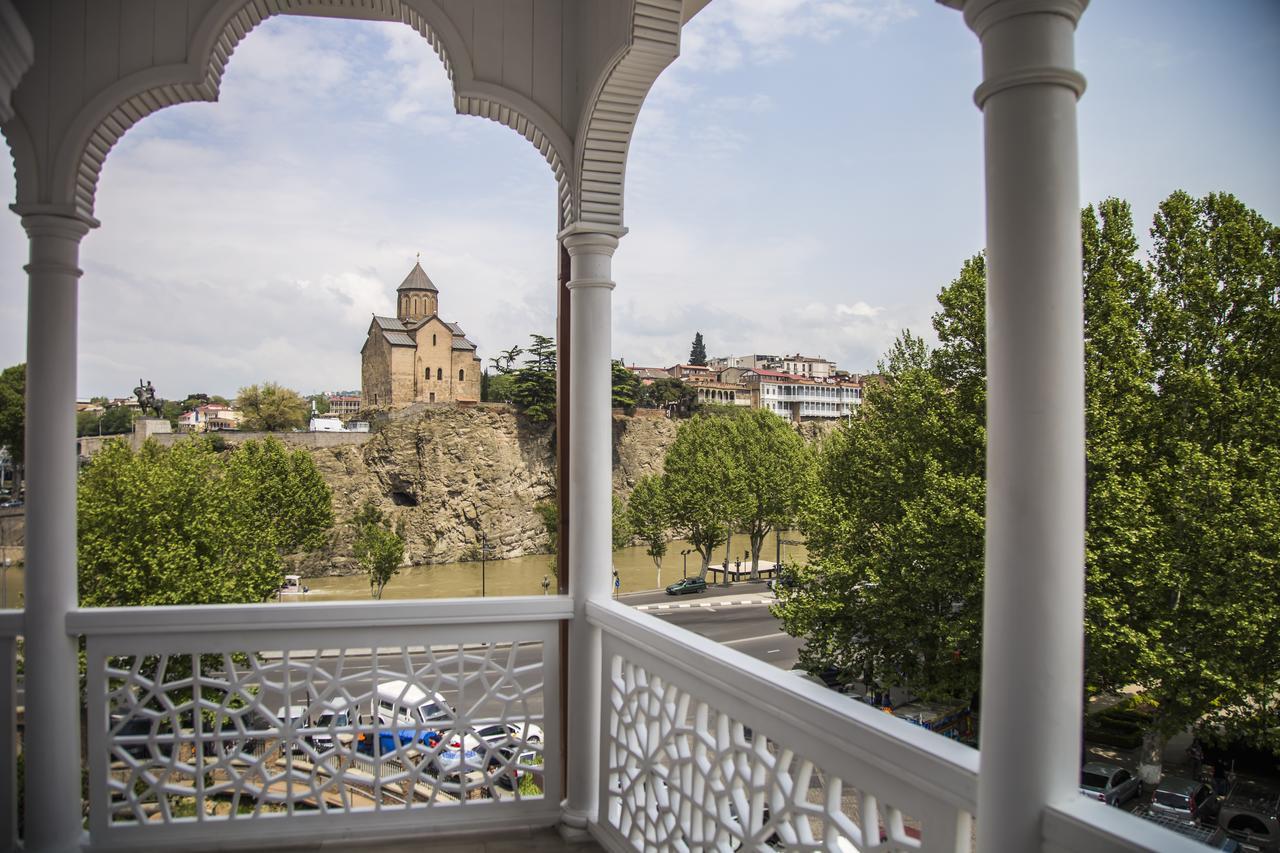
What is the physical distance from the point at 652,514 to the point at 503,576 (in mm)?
7374

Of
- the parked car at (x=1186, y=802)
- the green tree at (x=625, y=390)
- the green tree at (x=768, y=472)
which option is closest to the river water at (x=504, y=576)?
the green tree at (x=768, y=472)

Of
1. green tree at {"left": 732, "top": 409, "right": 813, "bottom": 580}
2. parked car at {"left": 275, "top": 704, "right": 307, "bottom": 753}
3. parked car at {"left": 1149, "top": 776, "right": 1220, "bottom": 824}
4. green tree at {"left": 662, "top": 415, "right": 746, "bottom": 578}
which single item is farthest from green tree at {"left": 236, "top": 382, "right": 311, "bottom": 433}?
parked car at {"left": 275, "top": 704, "right": 307, "bottom": 753}

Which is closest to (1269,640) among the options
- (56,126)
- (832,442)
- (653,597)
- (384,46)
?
(832,442)

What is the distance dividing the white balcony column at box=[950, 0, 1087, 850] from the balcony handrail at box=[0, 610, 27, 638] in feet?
8.02

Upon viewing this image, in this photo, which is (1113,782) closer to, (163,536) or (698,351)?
(163,536)

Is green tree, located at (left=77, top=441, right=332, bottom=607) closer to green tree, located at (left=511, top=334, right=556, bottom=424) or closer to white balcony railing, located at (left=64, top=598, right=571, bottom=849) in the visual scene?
green tree, located at (left=511, top=334, right=556, bottom=424)

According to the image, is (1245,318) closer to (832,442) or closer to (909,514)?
(909,514)

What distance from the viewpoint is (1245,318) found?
25.2 ft

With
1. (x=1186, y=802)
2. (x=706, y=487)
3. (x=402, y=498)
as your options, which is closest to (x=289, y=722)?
(x=1186, y=802)

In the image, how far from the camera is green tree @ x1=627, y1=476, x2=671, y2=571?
22.8 m

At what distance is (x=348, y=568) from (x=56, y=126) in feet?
79.5

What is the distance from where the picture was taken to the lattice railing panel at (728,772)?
123 centimetres

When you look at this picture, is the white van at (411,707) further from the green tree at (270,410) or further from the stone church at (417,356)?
the green tree at (270,410)

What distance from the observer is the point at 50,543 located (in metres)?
2.20
